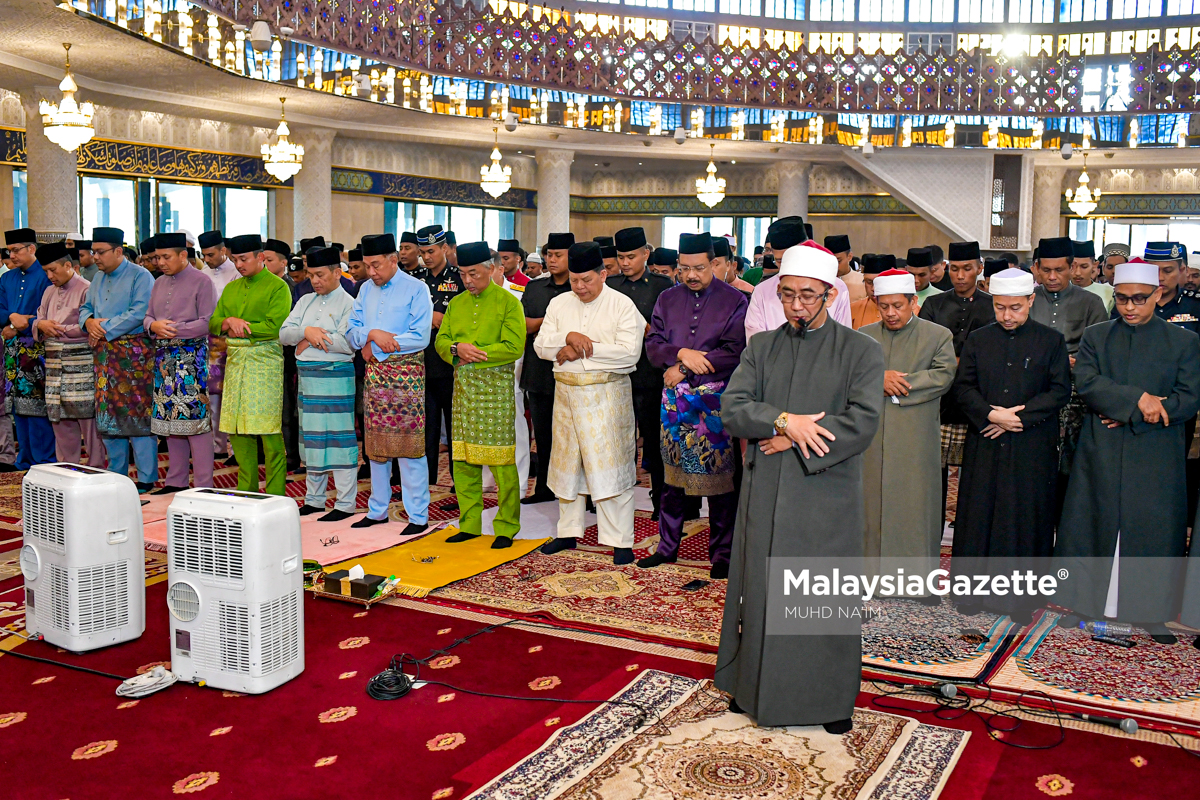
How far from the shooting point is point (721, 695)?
10.8 feet

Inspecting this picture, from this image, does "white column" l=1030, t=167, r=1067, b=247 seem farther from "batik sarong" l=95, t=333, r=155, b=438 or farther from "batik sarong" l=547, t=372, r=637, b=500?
"batik sarong" l=95, t=333, r=155, b=438

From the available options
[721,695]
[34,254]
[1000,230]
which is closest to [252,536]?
[721,695]

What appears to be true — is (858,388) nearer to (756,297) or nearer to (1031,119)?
(756,297)

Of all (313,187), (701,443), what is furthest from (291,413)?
(313,187)

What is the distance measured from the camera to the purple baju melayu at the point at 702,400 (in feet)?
14.6

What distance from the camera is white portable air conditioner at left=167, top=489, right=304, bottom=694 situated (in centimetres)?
322

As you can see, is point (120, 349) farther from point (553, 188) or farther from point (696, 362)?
A: point (553, 188)

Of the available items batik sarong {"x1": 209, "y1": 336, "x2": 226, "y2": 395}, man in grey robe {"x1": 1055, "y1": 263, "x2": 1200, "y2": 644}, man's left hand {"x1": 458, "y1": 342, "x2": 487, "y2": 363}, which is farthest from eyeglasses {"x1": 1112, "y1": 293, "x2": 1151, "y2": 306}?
batik sarong {"x1": 209, "y1": 336, "x2": 226, "y2": 395}

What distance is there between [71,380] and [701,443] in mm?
3906

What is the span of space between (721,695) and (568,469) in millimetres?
1682

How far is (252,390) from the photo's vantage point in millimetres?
5441

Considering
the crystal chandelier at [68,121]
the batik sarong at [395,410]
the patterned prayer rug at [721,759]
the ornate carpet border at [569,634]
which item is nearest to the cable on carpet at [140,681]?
the ornate carpet border at [569,634]

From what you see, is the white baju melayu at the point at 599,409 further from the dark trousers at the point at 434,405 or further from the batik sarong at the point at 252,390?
the batik sarong at the point at 252,390

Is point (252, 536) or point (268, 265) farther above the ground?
point (268, 265)
